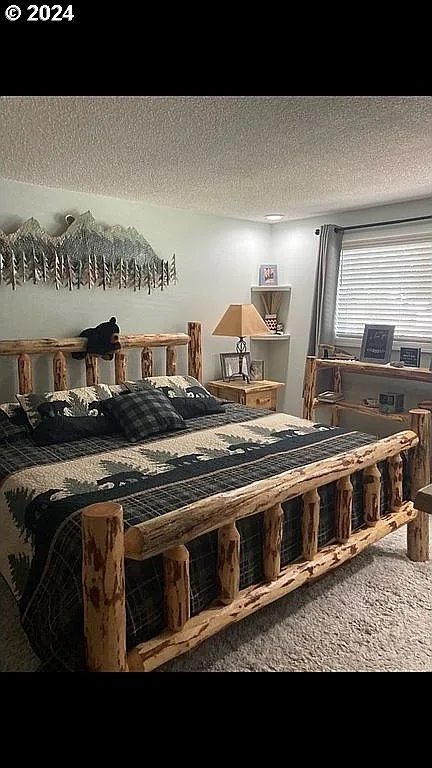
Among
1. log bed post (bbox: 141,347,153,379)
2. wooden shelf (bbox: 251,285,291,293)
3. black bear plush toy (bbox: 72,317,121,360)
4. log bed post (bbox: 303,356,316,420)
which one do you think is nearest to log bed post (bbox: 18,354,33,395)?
black bear plush toy (bbox: 72,317,121,360)

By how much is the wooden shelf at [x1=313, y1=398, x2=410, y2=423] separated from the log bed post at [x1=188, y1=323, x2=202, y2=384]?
1042 mm

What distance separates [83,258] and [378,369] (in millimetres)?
2327

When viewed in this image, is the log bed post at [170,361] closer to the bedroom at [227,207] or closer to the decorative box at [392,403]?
the bedroom at [227,207]

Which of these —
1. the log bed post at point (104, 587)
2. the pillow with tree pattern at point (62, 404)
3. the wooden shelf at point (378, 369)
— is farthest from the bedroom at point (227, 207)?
the log bed post at point (104, 587)

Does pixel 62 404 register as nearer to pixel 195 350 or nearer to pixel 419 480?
pixel 195 350

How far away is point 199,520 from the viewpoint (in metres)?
1.66

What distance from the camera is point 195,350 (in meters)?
4.30

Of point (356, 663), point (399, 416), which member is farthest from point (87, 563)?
point (399, 416)

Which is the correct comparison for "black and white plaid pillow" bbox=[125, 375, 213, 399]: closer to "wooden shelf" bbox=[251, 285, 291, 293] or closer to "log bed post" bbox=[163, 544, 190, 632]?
"wooden shelf" bbox=[251, 285, 291, 293]

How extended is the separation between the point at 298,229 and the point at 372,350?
144 cm
